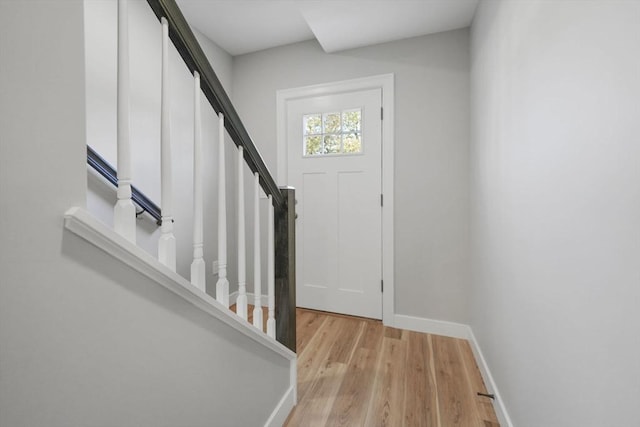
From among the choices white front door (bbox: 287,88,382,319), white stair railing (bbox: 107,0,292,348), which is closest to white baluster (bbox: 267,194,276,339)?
white stair railing (bbox: 107,0,292,348)

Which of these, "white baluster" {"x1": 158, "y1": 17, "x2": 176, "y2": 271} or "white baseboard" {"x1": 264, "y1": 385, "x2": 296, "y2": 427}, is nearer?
"white baluster" {"x1": 158, "y1": 17, "x2": 176, "y2": 271}

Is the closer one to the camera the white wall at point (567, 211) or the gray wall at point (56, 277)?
the gray wall at point (56, 277)

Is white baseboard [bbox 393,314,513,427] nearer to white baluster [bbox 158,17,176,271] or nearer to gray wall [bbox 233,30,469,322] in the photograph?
gray wall [bbox 233,30,469,322]

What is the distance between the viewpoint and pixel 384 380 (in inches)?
67.6

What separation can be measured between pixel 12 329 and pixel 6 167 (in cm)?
25

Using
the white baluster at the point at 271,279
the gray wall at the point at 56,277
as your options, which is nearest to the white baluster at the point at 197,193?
the gray wall at the point at 56,277

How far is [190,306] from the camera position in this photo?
2.70ft

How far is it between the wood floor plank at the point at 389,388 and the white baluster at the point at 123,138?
1.41 metres

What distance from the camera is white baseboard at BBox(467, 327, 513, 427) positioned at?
1329 millimetres

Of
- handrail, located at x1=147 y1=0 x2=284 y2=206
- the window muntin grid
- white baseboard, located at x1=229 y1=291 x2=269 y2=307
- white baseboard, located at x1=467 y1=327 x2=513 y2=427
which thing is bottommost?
white baseboard, located at x1=467 y1=327 x2=513 y2=427

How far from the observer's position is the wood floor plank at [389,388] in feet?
4.68

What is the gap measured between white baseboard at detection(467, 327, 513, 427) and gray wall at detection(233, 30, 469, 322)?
10.3 inches

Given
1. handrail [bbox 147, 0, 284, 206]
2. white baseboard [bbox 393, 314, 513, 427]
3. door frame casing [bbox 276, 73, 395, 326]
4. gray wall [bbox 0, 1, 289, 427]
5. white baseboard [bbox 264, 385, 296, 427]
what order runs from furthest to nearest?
door frame casing [bbox 276, 73, 395, 326] < white baseboard [bbox 393, 314, 513, 427] < white baseboard [bbox 264, 385, 296, 427] < handrail [bbox 147, 0, 284, 206] < gray wall [bbox 0, 1, 289, 427]

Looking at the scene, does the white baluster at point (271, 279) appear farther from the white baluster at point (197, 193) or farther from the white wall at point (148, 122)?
the white wall at point (148, 122)
